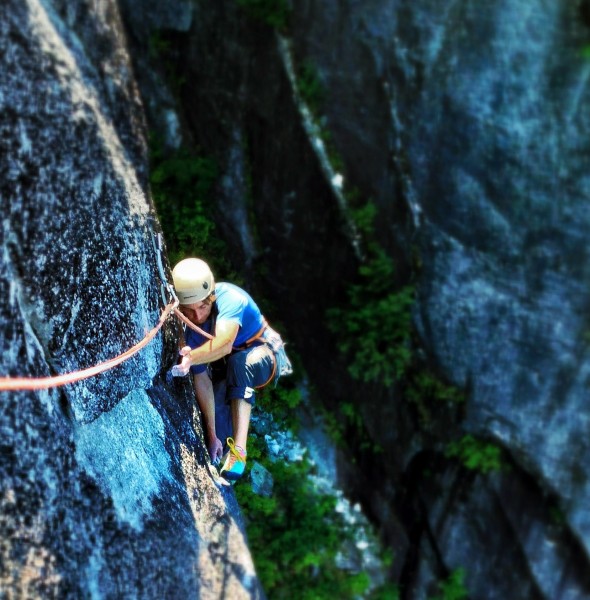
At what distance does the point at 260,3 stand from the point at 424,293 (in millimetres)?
5063

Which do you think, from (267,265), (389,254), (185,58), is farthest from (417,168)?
(185,58)

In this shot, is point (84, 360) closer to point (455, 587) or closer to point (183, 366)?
point (183, 366)

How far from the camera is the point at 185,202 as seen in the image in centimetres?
704

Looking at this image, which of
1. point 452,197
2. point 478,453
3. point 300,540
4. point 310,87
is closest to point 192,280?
point 452,197

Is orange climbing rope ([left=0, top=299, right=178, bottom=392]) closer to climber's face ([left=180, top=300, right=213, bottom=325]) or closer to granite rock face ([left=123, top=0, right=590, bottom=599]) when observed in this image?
climber's face ([left=180, top=300, right=213, bottom=325])

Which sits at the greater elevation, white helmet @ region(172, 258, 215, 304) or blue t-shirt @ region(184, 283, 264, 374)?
white helmet @ region(172, 258, 215, 304)

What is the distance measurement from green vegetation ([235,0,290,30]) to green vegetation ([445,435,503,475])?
294 inches

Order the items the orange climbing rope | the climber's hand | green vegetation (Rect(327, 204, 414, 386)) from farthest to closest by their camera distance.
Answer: green vegetation (Rect(327, 204, 414, 386))
the climber's hand
the orange climbing rope

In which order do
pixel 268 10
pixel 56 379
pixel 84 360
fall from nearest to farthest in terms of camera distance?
1. pixel 56 379
2. pixel 84 360
3. pixel 268 10

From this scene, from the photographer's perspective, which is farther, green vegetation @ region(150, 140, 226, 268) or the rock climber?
green vegetation @ region(150, 140, 226, 268)

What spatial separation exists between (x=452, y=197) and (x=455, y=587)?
24.4 ft

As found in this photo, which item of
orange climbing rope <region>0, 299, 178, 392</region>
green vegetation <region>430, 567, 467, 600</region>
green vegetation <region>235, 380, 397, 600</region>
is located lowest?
green vegetation <region>430, 567, 467, 600</region>

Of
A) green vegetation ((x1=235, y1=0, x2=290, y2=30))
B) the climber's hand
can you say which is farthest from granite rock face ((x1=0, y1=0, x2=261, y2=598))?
green vegetation ((x1=235, y1=0, x2=290, y2=30))

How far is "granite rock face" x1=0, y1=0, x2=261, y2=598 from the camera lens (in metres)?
2.83
